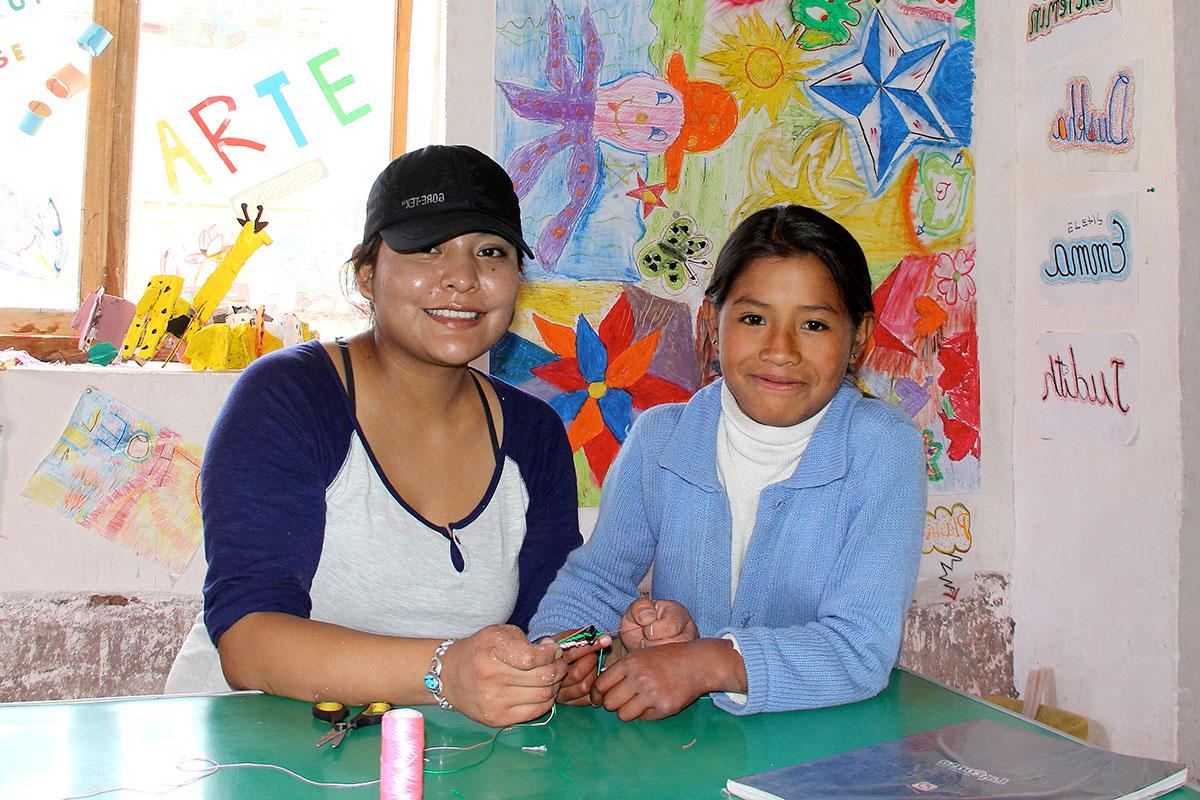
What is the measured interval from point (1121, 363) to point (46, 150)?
2835 mm

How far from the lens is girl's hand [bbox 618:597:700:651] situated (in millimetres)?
1500

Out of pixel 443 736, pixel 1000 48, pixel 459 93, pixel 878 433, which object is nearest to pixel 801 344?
pixel 878 433

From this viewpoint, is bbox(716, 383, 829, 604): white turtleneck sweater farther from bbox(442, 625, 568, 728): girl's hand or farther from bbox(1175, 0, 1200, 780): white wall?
bbox(1175, 0, 1200, 780): white wall

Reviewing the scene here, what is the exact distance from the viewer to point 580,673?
1357mm

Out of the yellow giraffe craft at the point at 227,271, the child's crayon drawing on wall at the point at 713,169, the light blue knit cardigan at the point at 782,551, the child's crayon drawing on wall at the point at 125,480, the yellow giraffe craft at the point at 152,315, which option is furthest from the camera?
the child's crayon drawing on wall at the point at 713,169

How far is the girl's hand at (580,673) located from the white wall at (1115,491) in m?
1.93

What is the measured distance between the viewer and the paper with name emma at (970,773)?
3.53ft

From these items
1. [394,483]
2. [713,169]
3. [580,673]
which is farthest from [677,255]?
[580,673]

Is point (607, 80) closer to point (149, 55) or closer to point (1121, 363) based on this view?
point (149, 55)

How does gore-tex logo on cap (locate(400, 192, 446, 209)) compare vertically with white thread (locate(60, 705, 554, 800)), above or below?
above

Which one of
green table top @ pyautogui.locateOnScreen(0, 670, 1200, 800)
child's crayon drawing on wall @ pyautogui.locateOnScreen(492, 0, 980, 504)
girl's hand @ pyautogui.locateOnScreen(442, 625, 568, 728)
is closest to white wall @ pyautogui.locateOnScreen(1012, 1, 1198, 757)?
child's crayon drawing on wall @ pyautogui.locateOnScreen(492, 0, 980, 504)

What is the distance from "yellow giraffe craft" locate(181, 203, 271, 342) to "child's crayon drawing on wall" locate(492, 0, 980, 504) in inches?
26.8

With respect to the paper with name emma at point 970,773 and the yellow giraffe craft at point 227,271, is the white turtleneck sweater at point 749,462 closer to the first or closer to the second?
the paper with name emma at point 970,773

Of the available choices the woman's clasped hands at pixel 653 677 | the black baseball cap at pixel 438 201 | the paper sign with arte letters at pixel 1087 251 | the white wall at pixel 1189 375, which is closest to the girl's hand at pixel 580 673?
the woman's clasped hands at pixel 653 677
